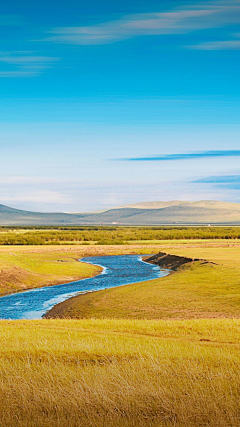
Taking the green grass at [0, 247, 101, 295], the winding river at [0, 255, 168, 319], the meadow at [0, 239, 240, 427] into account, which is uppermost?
the meadow at [0, 239, 240, 427]

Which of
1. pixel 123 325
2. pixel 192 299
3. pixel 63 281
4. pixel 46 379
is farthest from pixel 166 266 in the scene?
pixel 46 379

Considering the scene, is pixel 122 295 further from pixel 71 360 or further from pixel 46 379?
pixel 46 379

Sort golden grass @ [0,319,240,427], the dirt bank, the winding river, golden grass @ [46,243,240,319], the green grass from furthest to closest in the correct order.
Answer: the dirt bank < the green grass < the winding river < golden grass @ [46,243,240,319] < golden grass @ [0,319,240,427]

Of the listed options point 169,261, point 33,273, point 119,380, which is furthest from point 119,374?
point 169,261

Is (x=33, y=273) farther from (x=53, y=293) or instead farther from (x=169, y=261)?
(x=169, y=261)

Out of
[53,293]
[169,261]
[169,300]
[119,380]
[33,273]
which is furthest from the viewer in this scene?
[169,261]

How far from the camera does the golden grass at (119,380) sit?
726cm

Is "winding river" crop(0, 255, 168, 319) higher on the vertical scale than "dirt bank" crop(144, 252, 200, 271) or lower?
lower

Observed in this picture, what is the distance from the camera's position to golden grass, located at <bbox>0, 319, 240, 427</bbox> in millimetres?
7258

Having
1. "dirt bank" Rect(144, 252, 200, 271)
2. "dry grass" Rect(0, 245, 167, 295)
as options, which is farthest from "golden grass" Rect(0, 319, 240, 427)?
"dirt bank" Rect(144, 252, 200, 271)

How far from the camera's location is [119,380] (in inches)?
340

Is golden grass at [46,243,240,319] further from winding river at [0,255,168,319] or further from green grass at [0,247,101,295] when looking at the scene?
green grass at [0,247,101,295]

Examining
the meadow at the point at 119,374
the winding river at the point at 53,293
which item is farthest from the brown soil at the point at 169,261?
the meadow at the point at 119,374

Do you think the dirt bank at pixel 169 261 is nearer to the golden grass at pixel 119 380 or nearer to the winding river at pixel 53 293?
the winding river at pixel 53 293
